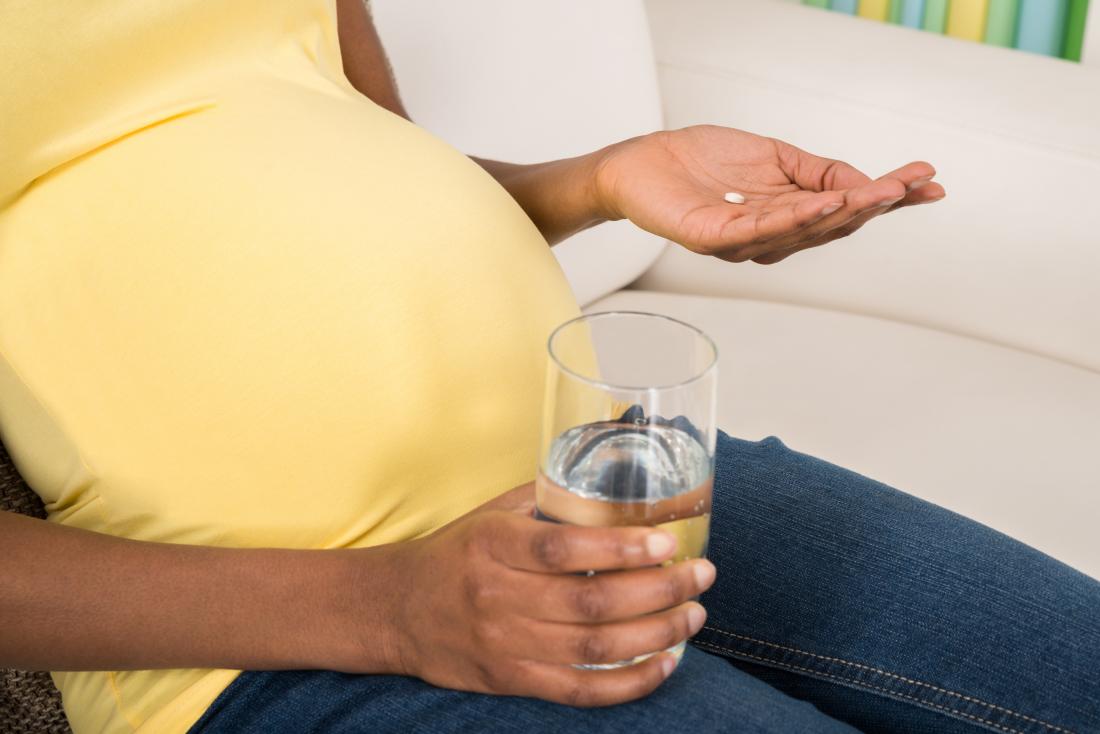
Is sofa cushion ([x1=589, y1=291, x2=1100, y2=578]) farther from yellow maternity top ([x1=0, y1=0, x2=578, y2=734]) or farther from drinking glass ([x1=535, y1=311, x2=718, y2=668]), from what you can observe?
drinking glass ([x1=535, y1=311, x2=718, y2=668])

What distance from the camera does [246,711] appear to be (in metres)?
0.62

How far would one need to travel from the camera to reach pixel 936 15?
1.88 m

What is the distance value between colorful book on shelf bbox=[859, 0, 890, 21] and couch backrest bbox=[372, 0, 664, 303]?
718mm

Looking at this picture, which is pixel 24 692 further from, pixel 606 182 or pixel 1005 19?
pixel 1005 19

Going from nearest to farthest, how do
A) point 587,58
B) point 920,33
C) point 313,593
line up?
point 313,593 < point 587,58 < point 920,33

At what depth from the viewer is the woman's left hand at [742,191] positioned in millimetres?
692

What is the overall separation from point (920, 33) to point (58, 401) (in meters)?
1.12

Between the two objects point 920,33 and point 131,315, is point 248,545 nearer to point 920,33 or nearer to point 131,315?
point 131,315

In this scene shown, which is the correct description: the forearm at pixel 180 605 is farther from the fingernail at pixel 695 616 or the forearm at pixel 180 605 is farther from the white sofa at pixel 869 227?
the white sofa at pixel 869 227

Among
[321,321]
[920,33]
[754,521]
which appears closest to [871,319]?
[920,33]

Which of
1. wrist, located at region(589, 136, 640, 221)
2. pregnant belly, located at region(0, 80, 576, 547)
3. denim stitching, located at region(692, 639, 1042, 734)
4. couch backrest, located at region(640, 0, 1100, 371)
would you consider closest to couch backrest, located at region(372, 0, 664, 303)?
couch backrest, located at region(640, 0, 1100, 371)

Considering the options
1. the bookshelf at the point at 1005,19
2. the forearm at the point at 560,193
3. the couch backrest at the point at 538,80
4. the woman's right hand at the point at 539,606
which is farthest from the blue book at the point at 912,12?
the woman's right hand at the point at 539,606

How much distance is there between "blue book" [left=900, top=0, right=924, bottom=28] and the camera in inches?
74.1

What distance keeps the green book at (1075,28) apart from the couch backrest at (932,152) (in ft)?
1.40
